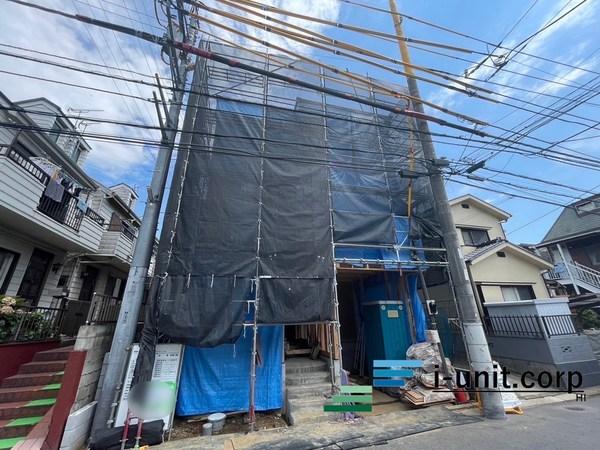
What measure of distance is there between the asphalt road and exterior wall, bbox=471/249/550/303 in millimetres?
5285

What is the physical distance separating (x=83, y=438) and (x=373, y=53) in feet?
27.4

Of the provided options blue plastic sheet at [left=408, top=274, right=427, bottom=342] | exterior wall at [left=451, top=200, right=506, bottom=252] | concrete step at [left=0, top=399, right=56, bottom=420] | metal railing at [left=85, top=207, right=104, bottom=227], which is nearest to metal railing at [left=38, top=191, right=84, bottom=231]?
metal railing at [left=85, top=207, right=104, bottom=227]

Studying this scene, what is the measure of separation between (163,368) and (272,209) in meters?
3.66

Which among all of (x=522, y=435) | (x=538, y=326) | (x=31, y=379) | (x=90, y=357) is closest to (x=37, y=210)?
(x=31, y=379)

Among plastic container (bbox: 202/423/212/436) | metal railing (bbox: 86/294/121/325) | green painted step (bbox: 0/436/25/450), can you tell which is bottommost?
plastic container (bbox: 202/423/212/436)

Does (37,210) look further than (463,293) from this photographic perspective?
Yes

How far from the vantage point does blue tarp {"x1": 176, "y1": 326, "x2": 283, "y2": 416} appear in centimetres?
452

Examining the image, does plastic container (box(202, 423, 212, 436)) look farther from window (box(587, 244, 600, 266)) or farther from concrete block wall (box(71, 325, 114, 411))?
window (box(587, 244, 600, 266))

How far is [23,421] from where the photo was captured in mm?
3697

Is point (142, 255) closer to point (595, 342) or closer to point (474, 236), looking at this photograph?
point (595, 342)

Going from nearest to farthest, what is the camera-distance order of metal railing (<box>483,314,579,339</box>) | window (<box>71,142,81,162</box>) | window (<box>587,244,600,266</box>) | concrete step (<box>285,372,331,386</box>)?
concrete step (<box>285,372,331,386</box>)
metal railing (<box>483,314,579,339</box>)
window (<box>71,142,81,162</box>)
window (<box>587,244,600,266</box>)

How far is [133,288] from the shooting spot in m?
4.30

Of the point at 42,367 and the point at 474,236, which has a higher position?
the point at 474,236

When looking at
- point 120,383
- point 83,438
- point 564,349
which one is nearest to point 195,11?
point 120,383
